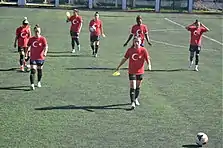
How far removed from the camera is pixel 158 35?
1455 inches

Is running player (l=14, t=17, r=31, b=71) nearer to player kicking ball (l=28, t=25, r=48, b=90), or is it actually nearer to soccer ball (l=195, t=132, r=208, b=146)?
player kicking ball (l=28, t=25, r=48, b=90)

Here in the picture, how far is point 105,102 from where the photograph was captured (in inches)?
662

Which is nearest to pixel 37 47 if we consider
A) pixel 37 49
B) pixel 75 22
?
pixel 37 49

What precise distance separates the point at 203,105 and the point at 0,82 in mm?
7687

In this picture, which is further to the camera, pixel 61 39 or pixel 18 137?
pixel 61 39

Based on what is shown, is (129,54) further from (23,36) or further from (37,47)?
(23,36)

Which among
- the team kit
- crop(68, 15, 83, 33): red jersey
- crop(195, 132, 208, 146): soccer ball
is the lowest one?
crop(195, 132, 208, 146): soccer ball

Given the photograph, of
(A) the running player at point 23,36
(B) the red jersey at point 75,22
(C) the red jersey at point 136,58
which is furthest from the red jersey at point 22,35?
(C) the red jersey at point 136,58

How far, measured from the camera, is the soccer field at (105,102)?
13070 mm

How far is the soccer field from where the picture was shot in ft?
42.9

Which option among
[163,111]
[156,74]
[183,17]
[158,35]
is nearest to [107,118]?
[163,111]

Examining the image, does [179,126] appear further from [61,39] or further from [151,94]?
[61,39]

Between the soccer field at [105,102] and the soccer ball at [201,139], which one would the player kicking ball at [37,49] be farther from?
the soccer ball at [201,139]

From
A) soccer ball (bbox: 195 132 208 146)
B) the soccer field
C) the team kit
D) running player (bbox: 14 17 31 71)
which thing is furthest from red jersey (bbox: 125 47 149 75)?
running player (bbox: 14 17 31 71)
